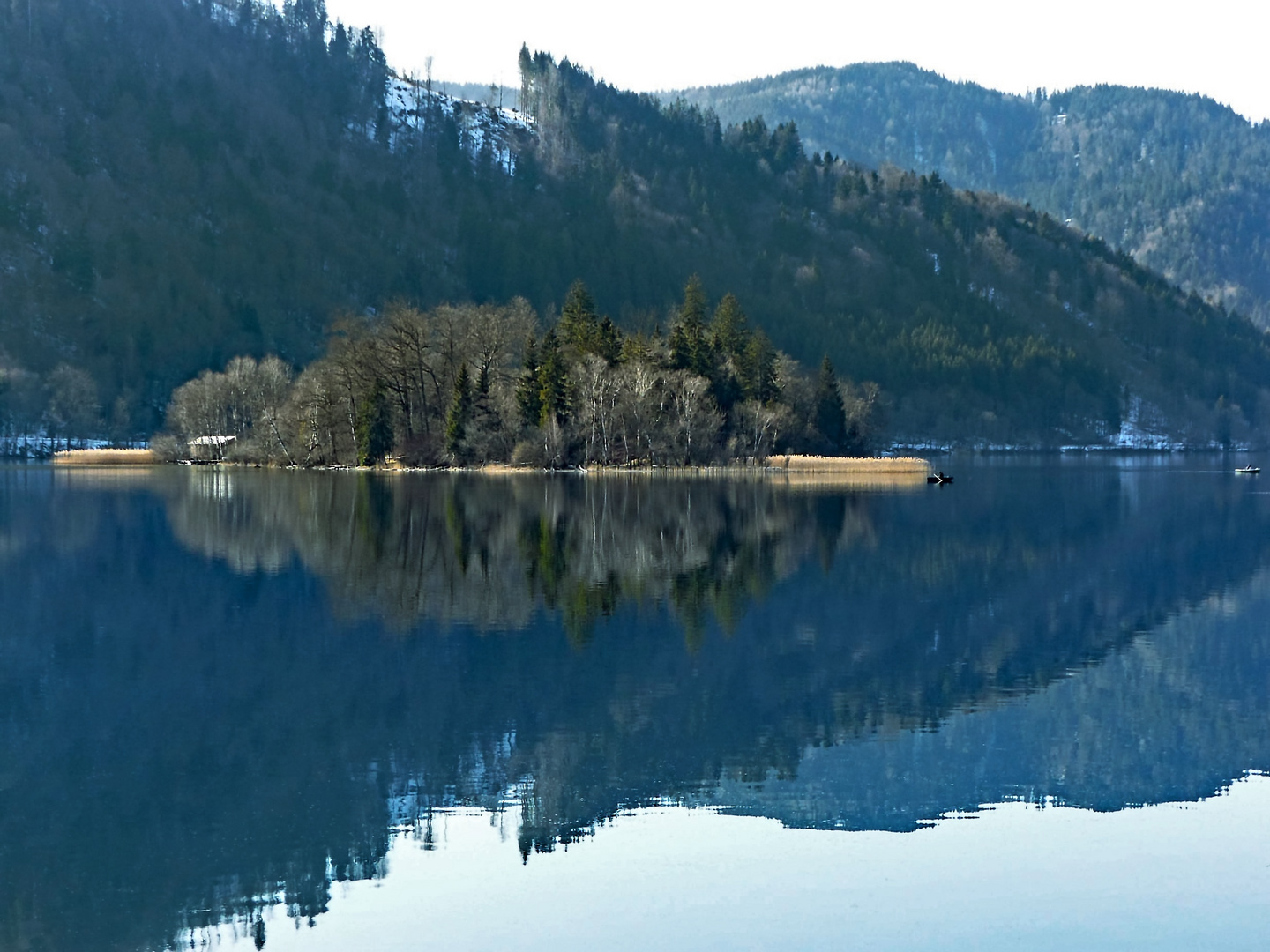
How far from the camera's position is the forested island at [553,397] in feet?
326

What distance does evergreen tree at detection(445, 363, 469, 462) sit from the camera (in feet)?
332

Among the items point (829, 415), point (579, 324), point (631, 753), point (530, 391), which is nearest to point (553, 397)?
point (530, 391)

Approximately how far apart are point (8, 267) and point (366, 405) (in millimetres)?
104587

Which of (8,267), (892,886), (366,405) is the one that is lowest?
(892,886)

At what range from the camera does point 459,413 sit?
335ft

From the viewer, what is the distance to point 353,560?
39500mm

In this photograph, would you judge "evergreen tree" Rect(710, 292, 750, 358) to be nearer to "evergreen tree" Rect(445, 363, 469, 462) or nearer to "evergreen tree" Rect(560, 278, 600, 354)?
"evergreen tree" Rect(560, 278, 600, 354)

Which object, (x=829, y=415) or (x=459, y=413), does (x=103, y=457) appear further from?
(x=829, y=415)

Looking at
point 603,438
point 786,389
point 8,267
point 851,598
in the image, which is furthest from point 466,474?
point 8,267

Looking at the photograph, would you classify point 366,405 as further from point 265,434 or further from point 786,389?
point 786,389

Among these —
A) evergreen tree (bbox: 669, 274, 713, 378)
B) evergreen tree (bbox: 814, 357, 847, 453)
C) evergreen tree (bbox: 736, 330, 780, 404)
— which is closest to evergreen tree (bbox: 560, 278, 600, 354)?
evergreen tree (bbox: 669, 274, 713, 378)

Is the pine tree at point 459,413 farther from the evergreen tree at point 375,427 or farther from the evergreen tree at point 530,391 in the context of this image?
the evergreen tree at point 375,427

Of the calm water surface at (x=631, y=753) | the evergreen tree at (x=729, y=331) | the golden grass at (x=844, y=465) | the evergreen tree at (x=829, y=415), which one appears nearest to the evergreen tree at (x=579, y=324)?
the evergreen tree at (x=729, y=331)

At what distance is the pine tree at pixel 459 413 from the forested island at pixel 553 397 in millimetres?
113
